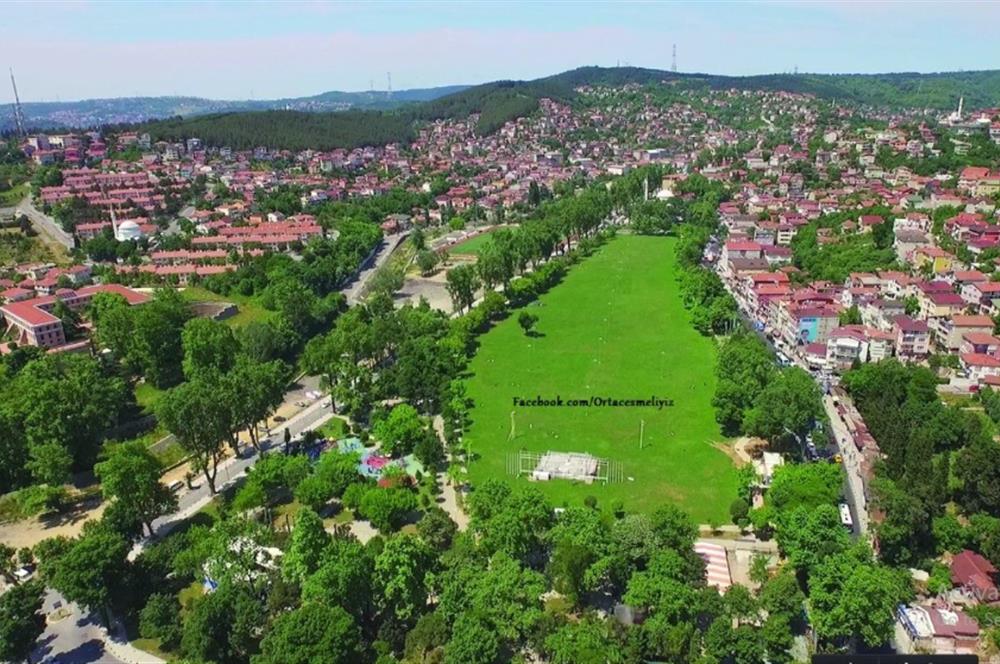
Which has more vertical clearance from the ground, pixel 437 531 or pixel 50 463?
pixel 50 463

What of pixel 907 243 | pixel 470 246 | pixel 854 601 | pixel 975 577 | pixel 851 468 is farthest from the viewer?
pixel 470 246

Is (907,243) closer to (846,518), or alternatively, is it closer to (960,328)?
(960,328)

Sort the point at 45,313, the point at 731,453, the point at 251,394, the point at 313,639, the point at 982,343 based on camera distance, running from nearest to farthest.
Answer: the point at 313,639
the point at 251,394
the point at 731,453
the point at 982,343
the point at 45,313

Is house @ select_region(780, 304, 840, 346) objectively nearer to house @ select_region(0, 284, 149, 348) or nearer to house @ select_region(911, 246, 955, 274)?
house @ select_region(911, 246, 955, 274)

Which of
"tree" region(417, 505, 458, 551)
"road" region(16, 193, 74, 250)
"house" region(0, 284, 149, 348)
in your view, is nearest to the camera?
"tree" region(417, 505, 458, 551)

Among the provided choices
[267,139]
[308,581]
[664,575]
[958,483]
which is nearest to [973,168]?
[958,483]

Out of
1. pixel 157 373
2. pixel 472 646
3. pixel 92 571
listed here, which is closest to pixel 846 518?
pixel 472 646

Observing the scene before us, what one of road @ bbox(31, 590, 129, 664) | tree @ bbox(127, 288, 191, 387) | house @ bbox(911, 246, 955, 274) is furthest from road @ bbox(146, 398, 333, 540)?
house @ bbox(911, 246, 955, 274)

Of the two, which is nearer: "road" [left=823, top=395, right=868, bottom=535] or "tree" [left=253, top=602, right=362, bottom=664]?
"tree" [left=253, top=602, right=362, bottom=664]
